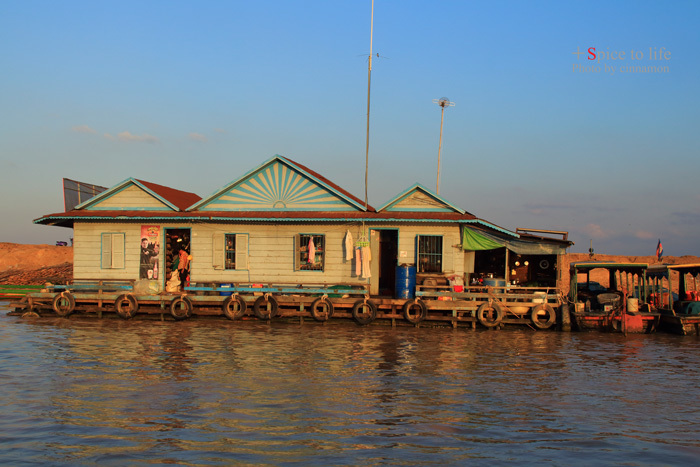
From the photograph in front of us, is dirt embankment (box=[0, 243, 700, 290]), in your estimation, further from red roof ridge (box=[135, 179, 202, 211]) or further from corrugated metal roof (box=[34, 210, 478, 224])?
corrugated metal roof (box=[34, 210, 478, 224])

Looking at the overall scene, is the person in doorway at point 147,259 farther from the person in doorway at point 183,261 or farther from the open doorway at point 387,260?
the open doorway at point 387,260

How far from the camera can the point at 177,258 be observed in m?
26.2

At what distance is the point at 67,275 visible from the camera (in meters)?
49.6

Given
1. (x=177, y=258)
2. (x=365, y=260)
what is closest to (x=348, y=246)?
(x=365, y=260)

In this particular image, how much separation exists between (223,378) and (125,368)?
2638mm

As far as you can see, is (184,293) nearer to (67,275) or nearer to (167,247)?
(167,247)

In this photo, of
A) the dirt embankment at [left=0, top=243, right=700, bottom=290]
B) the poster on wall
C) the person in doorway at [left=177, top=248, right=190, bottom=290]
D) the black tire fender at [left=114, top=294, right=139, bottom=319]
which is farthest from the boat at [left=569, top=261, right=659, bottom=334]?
the dirt embankment at [left=0, top=243, right=700, bottom=290]

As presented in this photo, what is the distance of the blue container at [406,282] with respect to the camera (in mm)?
23366

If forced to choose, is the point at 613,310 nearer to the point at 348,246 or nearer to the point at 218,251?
the point at 348,246

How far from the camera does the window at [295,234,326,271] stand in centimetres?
2503

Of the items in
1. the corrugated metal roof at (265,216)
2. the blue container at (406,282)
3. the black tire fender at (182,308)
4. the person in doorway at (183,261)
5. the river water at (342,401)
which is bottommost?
the river water at (342,401)

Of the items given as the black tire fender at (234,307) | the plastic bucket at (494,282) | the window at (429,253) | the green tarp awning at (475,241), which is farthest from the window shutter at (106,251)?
the plastic bucket at (494,282)

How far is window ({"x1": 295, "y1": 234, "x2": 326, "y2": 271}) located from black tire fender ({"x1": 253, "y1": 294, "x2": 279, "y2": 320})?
1928 mm

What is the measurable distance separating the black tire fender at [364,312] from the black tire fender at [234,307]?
14.7 feet
